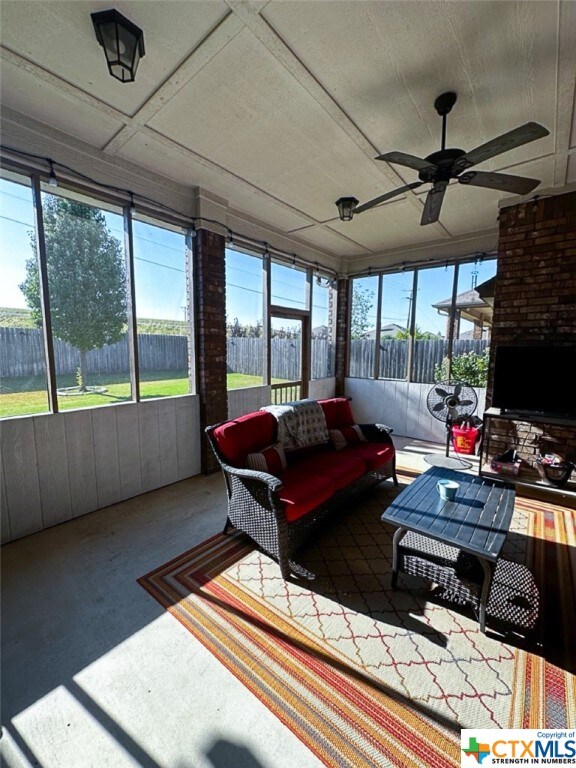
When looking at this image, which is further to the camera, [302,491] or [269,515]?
[302,491]

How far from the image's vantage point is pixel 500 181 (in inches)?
79.6

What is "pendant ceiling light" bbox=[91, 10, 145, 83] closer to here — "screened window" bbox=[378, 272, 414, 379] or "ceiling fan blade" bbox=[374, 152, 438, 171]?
"ceiling fan blade" bbox=[374, 152, 438, 171]

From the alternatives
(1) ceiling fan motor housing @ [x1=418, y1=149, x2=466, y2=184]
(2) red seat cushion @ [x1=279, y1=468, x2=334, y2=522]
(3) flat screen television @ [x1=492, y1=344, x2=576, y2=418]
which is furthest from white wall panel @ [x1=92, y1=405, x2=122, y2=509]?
(3) flat screen television @ [x1=492, y1=344, x2=576, y2=418]

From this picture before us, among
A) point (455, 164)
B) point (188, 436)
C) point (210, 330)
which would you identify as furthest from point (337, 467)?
point (455, 164)

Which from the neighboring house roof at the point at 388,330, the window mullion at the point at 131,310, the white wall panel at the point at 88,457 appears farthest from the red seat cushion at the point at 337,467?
the neighboring house roof at the point at 388,330

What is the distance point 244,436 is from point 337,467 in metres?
0.80

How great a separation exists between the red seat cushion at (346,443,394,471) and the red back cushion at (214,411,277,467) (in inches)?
32.2

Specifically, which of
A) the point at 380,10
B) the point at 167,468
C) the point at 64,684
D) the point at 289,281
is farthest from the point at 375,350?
the point at 64,684

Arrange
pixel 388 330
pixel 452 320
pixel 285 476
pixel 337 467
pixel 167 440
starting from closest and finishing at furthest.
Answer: pixel 285 476, pixel 337 467, pixel 167 440, pixel 452 320, pixel 388 330

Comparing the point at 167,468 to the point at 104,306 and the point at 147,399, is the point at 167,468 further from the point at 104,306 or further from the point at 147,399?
the point at 104,306

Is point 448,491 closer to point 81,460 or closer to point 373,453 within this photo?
point 373,453

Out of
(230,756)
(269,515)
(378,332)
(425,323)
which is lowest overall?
(230,756)

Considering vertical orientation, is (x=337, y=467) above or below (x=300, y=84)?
below

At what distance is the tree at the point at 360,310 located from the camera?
18.5 feet
